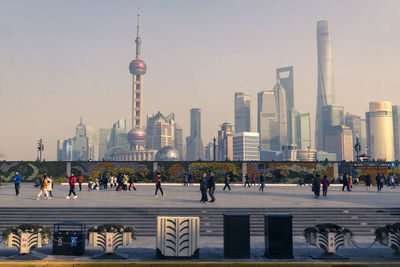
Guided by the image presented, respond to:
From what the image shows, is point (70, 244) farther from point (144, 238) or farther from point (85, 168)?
point (85, 168)

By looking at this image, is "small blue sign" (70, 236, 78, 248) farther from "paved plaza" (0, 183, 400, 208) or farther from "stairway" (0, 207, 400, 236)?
"paved plaza" (0, 183, 400, 208)

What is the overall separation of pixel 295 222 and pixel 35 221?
38.3ft

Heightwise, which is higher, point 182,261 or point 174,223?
point 174,223

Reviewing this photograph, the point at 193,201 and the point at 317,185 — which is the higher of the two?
the point at 317,185

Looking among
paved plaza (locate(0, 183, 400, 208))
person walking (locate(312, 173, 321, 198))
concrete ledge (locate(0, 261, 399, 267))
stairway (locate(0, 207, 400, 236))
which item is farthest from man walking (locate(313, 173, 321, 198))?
concrete ledge (locate(0, 261, 399, 267))

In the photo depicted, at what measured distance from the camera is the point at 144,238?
607 inches

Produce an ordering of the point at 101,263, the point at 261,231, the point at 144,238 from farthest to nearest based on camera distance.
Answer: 1. the point at 261,231
2. the point at 144,238
3. the point at 101,263

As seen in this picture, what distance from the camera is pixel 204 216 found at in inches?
714

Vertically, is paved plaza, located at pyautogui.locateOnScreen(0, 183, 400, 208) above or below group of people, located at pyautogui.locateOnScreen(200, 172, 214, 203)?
below

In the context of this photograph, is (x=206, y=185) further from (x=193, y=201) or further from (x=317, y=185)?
(x=317, y=185)

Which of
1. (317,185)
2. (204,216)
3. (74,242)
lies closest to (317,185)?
(317,185)

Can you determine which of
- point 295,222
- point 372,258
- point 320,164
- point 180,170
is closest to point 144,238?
point 295,222

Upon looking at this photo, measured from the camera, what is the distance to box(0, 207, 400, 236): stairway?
1716 cm

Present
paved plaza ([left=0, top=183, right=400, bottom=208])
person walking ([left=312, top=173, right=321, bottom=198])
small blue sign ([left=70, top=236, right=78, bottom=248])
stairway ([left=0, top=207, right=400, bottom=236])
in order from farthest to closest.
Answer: person walking ([left=312, top=173, right=321, bottom=198]) → paved plaza ([left=0, top=183, right=400, bottom=208]) → stairway ([left=0, top=207, right=400, bottom=236]) → small blue sign ([left=70, top=236, right=78, bottom=248])
